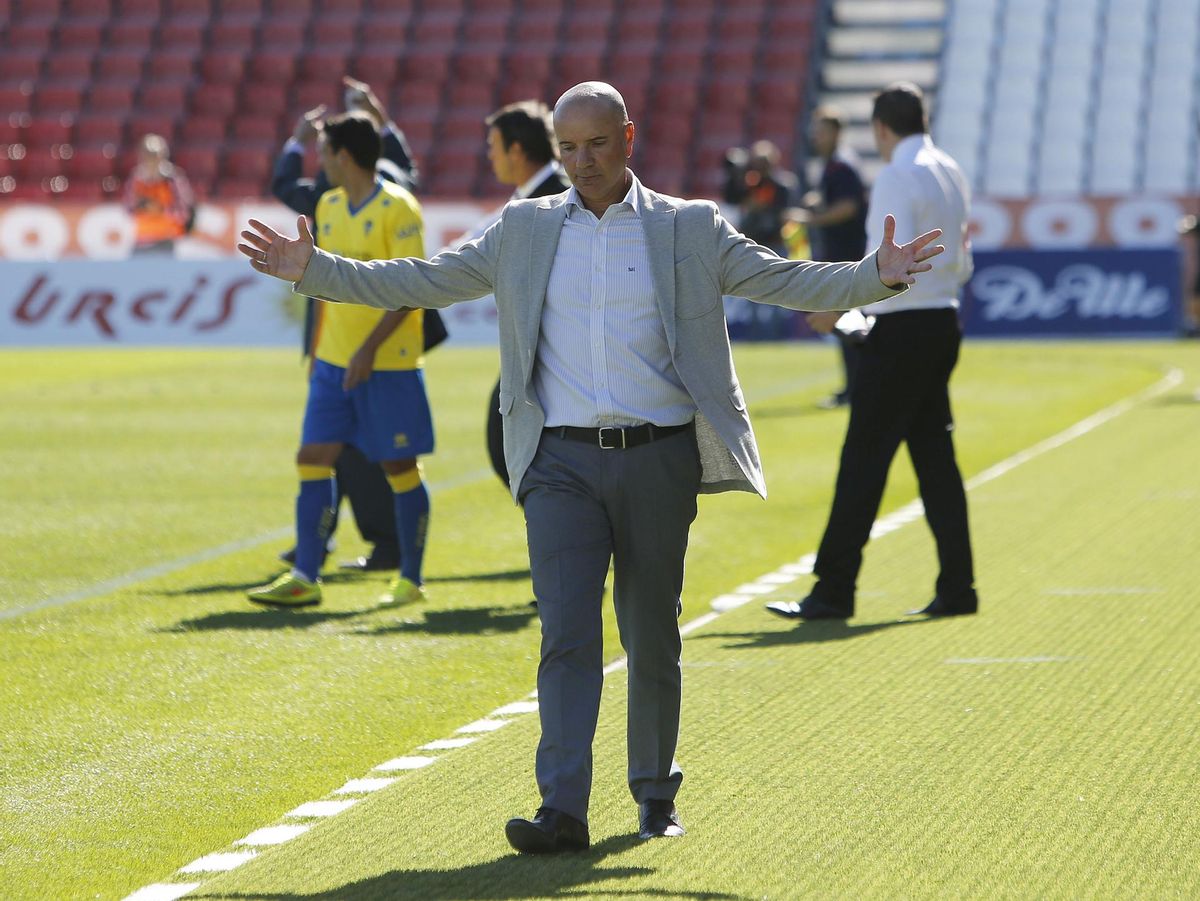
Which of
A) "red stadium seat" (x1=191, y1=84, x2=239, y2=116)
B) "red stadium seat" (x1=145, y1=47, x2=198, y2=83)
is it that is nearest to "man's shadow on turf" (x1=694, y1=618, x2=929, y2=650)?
"red stadium seat" (x1=191, y1=84, x2=239, y2=116)

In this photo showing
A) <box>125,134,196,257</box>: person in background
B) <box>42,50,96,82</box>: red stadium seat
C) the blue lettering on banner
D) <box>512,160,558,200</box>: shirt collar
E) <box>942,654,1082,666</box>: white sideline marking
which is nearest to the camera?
<box>942,654,1082,666</box>: white sideline marking

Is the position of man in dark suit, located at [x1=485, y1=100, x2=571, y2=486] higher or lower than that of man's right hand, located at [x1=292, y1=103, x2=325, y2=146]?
lower

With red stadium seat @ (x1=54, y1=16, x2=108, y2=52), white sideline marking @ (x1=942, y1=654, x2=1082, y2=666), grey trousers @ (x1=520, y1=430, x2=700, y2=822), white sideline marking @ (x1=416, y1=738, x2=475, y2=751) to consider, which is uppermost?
red stadium seat @ (x1=54, y1=16, x2=108, y2=52)

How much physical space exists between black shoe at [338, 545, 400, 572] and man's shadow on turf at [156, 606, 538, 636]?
3.33 feet

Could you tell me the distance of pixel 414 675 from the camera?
659 centimetres

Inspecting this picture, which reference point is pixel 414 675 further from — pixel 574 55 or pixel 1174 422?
pixel 574 55

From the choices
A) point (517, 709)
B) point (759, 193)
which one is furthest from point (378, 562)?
point (759, 193)

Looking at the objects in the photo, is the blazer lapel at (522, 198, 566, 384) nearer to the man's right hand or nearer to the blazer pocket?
the blazer pocket

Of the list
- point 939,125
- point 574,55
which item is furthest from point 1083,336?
point 574,55

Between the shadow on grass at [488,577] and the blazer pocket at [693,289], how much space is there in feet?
14.1

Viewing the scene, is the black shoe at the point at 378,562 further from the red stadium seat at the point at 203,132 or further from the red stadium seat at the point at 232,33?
the red stadium seat at the point at 232,33

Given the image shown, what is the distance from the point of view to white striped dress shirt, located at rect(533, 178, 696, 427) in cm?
442

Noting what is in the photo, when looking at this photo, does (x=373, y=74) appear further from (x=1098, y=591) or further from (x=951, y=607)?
(x=951, y=607)

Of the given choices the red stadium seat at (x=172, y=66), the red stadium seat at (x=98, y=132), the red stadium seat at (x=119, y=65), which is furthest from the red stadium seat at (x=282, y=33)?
the red stadium seat at (x=98, y=132)
